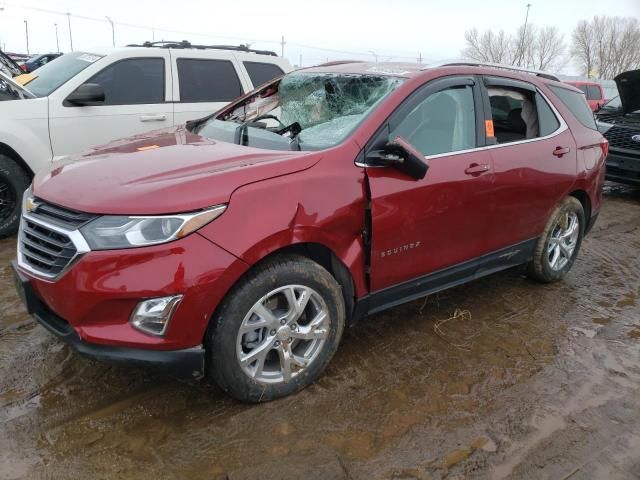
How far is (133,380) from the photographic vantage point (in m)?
2.92

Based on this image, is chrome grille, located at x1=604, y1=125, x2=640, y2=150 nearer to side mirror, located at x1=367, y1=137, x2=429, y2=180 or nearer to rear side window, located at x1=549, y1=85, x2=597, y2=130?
rear side window, located at x1=549, y1=85, x2=597, y2=130

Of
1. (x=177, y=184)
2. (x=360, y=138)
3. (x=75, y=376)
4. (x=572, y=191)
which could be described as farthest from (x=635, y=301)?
(x=75, y=376)

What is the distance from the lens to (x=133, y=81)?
19.0 feet

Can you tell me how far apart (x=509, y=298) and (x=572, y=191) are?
1.01m

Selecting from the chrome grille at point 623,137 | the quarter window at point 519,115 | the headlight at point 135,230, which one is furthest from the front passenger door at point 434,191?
the chrome grille at point 623,137

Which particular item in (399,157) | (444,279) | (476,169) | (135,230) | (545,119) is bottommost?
(444,279)

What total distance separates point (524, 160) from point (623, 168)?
5352 mm

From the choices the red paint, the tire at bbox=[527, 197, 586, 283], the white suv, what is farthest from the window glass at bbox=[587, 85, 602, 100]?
the red paint

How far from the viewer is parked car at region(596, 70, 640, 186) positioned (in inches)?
303

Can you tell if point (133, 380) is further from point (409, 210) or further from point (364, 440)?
point (409, 210)

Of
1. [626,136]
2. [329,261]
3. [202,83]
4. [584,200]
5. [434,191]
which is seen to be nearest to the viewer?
[329,261]

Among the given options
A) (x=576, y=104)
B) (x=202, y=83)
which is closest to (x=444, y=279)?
(x=576, y=104)

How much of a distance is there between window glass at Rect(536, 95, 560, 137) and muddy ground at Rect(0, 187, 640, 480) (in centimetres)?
145

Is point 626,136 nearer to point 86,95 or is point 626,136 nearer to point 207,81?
point 207,81
